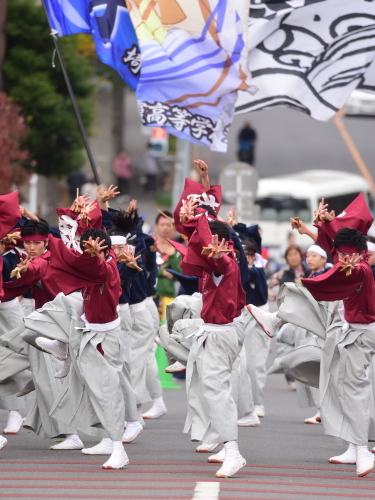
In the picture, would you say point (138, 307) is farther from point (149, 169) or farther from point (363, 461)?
point (149, 169)

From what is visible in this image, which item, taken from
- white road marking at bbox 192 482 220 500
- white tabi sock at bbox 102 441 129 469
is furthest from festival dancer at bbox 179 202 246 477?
white tabi sock at bbox 102 441 129 469

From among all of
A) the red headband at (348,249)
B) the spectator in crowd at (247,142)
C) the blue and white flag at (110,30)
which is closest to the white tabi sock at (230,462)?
the red headband at (348,249)

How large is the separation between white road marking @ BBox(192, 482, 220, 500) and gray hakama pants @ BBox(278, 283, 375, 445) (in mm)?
1279

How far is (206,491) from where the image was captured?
28.6 feet

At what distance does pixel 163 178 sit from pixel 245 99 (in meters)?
29.9

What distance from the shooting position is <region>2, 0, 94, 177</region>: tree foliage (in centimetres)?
2609

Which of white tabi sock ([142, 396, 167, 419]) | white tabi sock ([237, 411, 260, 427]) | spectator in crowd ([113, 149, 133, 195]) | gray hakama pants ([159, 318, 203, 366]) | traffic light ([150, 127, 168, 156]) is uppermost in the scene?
gray hakama pants ([159, 318, 203, 366])

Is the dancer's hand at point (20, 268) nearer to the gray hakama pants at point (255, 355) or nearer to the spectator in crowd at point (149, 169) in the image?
the gray hakama pants at point (255, 355)

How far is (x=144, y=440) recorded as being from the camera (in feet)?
37.2

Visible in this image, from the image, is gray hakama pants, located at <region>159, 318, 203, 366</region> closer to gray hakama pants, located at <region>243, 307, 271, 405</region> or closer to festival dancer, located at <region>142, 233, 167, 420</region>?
festival dancer, located at <region>142, 233, 167, 420</region>

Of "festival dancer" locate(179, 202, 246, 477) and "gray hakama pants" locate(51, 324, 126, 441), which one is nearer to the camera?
"festival dancer" locate(179, 202, 246, 477)

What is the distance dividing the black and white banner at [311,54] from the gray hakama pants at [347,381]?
13.4ft

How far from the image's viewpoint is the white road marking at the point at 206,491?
8484 mm

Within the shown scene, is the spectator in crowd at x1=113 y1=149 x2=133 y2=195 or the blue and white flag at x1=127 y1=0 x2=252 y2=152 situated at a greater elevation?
the blue and white flag at x1=127 y1=0 x2=252 y2=152
